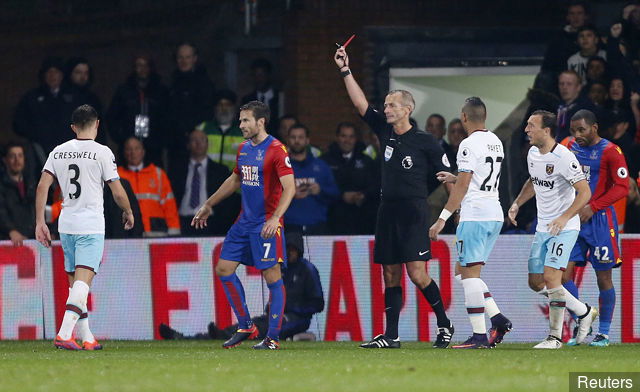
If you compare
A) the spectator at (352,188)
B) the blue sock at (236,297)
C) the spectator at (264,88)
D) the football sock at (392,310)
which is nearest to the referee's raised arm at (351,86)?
the football sock at (392,310)

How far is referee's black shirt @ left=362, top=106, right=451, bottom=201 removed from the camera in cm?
1256

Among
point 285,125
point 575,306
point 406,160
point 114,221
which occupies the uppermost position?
point 285,125

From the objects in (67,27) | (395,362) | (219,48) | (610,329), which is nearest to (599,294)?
(610,329)

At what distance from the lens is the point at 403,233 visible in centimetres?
1262

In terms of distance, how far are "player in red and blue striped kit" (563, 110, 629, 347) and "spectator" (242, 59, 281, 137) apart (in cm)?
509

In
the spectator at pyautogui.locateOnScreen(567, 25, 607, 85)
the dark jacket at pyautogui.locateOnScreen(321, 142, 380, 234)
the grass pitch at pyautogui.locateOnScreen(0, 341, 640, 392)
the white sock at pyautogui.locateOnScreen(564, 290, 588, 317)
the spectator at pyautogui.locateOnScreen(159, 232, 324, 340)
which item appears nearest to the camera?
the grass pitch at pyautogui.locateOnScreen(0, 341, 640, 392)

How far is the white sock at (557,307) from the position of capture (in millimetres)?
12570

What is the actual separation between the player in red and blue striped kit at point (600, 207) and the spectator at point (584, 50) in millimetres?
3644

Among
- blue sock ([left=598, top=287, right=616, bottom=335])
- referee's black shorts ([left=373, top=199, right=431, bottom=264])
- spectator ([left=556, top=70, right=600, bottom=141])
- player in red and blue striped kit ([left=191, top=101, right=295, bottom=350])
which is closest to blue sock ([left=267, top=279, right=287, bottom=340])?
player in red and blue striped kit ([left=191, top=101, right=295, bottom=350])

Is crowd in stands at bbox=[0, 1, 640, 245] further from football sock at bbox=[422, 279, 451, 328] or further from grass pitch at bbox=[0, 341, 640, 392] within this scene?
grass pitch at bbox=[0, 341, 640, 392]

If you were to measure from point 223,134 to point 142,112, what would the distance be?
1.09 meters

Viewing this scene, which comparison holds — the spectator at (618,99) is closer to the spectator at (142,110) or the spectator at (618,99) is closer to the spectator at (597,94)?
the spectator at (597,94)

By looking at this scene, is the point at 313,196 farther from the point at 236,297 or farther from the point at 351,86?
the point at 351,86

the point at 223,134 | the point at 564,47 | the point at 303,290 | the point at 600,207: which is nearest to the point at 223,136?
the point at 223,134
